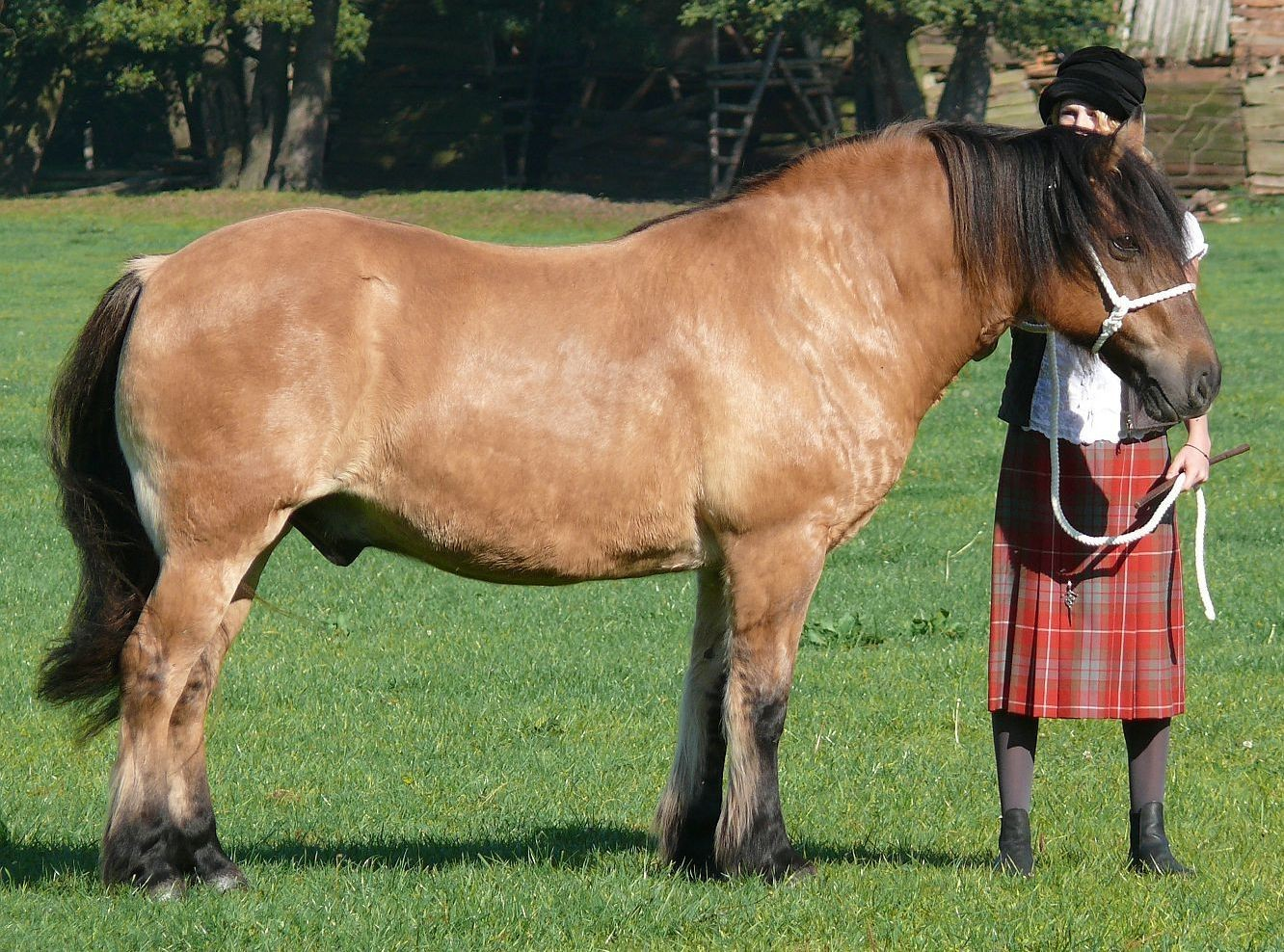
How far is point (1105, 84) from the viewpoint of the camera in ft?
14.4

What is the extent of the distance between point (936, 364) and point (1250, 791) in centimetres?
209

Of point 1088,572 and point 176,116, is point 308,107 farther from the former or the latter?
point 1088,572

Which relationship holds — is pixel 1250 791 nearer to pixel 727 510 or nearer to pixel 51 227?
pixel 727 510

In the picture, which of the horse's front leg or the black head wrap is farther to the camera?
the black head wrap

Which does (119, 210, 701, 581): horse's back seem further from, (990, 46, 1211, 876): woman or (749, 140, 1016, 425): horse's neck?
(990, 46, 1211, 876): woman

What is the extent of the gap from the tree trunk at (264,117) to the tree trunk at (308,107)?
0.27 meters

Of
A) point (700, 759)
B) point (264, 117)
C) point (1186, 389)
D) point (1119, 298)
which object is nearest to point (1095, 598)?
point (1186, 389)

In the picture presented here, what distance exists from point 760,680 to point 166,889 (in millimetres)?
1680

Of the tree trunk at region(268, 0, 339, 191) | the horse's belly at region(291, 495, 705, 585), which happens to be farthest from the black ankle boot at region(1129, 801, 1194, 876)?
the tree trunk at region(268, 0, 339, 191)

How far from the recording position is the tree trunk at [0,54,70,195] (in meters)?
32.1

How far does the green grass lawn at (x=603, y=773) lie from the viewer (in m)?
4.08

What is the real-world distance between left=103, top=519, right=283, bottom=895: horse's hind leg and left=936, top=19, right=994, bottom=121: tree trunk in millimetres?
26060

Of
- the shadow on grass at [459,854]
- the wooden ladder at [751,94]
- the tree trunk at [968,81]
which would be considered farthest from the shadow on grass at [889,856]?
the wooden ladder at [751,94]

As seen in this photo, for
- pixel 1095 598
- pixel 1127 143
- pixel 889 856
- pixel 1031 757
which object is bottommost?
pixel 889 856
